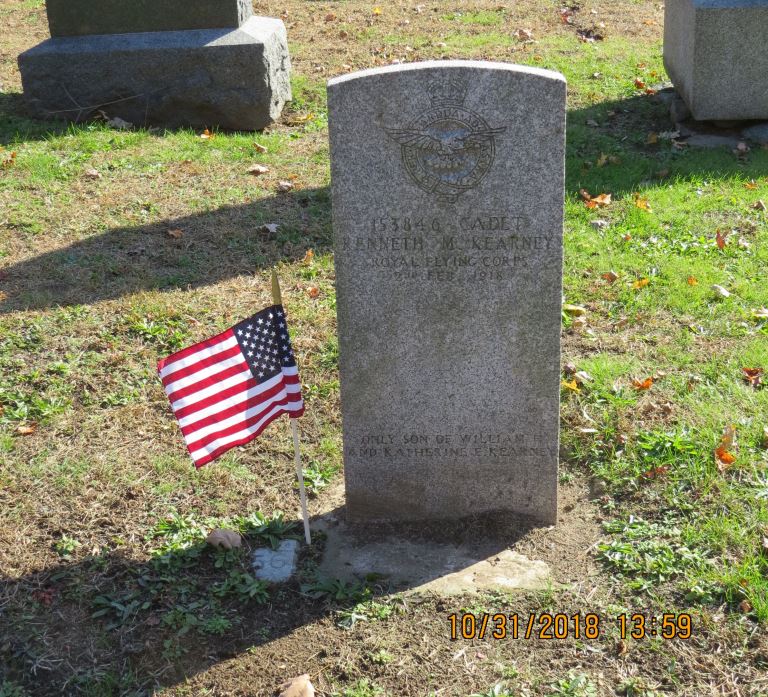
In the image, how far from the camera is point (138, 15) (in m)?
7.62

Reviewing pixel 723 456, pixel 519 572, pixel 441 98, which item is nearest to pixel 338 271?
pixel 441 98

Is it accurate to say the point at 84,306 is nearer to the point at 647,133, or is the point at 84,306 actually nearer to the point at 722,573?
the point at 722,573

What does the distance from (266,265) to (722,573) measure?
3.48 metres

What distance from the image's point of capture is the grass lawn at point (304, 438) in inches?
130

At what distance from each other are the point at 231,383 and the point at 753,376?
2.78 m

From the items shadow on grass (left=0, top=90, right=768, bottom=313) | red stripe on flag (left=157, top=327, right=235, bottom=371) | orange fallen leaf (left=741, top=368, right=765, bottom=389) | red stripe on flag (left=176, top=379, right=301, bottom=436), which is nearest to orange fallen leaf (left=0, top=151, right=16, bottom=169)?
shadow on grass (left=0, top=90, right=768, bottom=313)

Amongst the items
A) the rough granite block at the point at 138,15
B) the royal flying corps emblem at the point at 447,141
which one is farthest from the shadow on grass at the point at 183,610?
the rough granite block at the point at 138,15

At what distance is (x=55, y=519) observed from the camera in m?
4.00

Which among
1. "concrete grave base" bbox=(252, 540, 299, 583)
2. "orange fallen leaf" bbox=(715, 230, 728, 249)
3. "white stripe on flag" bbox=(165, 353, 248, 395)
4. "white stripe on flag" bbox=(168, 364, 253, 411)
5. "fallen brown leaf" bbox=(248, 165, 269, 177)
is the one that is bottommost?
"concrete grave base" bbox=(252, 540, 299, 583)

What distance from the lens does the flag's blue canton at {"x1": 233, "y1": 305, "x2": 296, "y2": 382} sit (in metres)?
3.49

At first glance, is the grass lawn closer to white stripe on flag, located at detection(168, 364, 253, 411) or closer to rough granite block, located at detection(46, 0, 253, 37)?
white stripe on flag, located at detection(168, 364, 253, 411)

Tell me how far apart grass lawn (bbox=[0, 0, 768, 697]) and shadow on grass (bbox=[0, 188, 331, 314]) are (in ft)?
0.07

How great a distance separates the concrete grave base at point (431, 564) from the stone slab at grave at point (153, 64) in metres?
4.84

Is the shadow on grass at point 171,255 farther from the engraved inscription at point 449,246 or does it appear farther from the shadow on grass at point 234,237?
the engraved inscription at point 449,246
